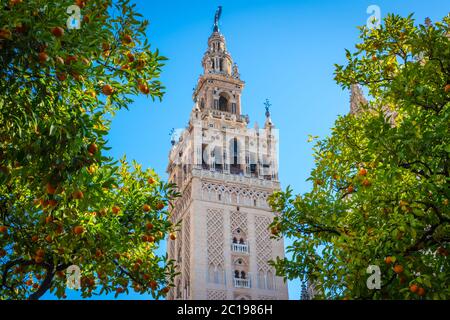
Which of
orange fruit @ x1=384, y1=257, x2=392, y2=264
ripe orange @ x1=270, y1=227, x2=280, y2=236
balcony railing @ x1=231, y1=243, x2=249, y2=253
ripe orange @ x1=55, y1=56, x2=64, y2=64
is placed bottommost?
orange fruit @ x1=384, y1=257, x2=392, y2=264

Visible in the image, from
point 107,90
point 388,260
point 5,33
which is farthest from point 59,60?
point 388,260

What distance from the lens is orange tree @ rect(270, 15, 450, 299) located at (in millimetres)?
7105

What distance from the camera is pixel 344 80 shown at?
32.9 ft

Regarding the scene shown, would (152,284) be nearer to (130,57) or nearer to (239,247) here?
(130,57)

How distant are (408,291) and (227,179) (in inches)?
1259

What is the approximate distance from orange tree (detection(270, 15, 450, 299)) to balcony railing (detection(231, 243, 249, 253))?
88.1 ft

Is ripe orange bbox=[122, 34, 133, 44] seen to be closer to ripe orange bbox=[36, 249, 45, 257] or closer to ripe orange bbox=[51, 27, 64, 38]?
ripe orange bbox=[51, 27, 64, 38]

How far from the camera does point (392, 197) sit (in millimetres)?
7949

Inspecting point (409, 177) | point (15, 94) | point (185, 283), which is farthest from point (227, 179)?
point (15, 94)

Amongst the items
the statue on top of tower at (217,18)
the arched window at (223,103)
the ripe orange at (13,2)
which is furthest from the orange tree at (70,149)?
the statue on top of tower at (217,18)

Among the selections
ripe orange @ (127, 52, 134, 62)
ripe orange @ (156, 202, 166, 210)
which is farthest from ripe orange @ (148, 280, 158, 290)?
ripe orange @ (127, 52, 134, 62)

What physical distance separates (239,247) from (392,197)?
96.6ft

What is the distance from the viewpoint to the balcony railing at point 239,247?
3672 cm
